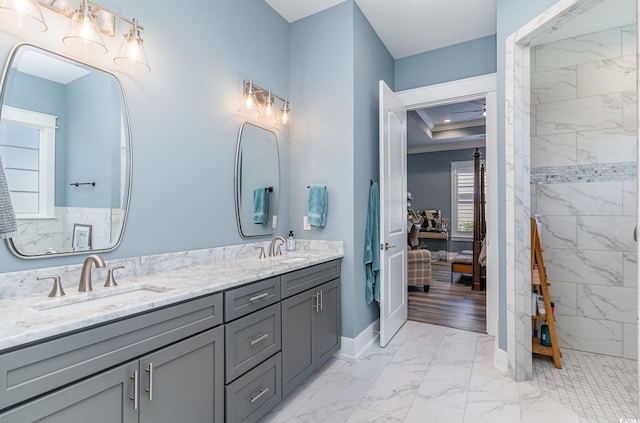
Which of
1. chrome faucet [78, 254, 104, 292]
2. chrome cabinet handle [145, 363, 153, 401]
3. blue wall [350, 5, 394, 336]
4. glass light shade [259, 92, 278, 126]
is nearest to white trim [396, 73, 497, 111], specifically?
blue wall [350, 5, 394, 336]

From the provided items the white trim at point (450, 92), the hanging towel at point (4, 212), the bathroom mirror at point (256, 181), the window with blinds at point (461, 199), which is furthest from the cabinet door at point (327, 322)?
the window with blinds at point (461, 199)

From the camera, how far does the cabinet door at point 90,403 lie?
94 centimetres

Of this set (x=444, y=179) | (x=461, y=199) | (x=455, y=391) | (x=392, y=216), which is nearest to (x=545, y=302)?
(x=455, y=391)

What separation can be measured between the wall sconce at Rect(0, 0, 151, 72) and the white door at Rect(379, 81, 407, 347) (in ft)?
6.25

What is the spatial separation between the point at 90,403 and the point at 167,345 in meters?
0.30

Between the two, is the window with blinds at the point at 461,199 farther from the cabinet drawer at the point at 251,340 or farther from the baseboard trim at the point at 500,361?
the cabinet drawer at the point at 251,340

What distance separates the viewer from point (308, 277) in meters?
2.26

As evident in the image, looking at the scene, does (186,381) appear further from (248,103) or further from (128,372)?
(248,103)

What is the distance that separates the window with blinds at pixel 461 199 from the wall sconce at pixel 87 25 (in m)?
7.25

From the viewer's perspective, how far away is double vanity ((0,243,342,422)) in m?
0.97

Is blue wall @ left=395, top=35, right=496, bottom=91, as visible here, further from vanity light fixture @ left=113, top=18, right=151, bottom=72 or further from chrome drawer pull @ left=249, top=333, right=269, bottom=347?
chrome drawer pull @ left=249, top=333, right=269, bottom=347

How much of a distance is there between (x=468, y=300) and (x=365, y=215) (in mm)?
2462

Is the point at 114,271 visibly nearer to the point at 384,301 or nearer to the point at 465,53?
the point at 384,301

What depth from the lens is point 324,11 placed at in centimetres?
283
